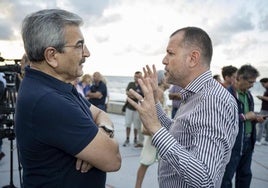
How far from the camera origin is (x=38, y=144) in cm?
125

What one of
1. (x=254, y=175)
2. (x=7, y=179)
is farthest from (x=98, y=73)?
(x=254, y=175)

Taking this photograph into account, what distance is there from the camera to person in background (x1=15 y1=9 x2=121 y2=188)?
121 centimetres

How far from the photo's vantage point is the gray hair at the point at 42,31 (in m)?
1.30

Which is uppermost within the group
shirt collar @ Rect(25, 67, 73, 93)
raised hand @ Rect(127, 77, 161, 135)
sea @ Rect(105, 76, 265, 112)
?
shirt collar @ Rect(25, 67, 73, 93)

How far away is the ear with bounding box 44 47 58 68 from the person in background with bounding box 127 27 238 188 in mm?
455

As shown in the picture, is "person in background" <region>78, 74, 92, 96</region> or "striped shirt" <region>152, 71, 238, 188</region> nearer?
"striped shirt" <region>152, 71, 238, 188</region>

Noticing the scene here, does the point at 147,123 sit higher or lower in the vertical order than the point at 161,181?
higher

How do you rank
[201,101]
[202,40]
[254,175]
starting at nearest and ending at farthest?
[201,101], [202,40], [254,175]

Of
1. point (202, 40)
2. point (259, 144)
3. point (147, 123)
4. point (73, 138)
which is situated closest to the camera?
point (73, 138)

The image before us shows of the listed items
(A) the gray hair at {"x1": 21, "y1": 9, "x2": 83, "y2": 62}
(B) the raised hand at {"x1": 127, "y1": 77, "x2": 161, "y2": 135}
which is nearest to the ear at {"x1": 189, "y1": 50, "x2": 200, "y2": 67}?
(B) the raised hand at {"x1": 127, "y1": 77, "x2": 161, "y2": 135}

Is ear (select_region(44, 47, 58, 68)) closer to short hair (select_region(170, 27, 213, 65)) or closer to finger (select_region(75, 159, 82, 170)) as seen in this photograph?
finger (select_region(75, 159, 82, 170))

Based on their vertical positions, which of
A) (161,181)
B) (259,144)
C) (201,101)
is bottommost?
(259,144)

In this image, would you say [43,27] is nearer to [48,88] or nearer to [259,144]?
[48,88]

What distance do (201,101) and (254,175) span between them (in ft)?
13.2
